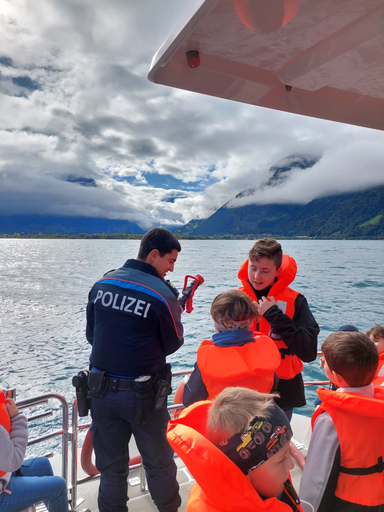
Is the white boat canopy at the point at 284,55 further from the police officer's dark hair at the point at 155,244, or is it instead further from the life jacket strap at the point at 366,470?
the life jacket strap at the point at 366,470

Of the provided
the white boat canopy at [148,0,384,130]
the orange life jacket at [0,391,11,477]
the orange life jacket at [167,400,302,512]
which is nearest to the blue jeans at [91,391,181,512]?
the orange life jacket at [0,391,11,477]

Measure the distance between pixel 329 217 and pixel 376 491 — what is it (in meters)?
214

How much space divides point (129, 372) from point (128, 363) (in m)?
0.06

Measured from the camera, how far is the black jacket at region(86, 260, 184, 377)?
7.05ft

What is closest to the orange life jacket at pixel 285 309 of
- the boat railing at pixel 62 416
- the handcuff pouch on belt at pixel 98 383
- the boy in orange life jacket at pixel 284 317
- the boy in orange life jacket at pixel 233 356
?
the boy in orange life jacket at pixel 284 317

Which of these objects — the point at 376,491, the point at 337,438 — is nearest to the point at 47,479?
the point at 337,438

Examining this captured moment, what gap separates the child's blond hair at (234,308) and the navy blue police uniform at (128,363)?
37 centimetres

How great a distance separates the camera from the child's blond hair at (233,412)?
1138 millimetres

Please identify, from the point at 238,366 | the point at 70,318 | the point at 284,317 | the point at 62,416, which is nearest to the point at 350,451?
the point at 238,366

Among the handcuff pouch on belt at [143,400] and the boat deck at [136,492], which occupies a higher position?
the handcuff pouch on belt at [143,400]

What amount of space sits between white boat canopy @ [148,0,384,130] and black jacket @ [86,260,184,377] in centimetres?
118

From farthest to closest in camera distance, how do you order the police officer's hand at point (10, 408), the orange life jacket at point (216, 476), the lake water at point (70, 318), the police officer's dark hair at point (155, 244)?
the lake water at point (70, 318)
the police officer's dark hair at point (155, 244)
the police officer's hand at point (10, 408)
the orange life jacket at point (216, 476)

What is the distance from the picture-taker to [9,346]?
12664 millimetres

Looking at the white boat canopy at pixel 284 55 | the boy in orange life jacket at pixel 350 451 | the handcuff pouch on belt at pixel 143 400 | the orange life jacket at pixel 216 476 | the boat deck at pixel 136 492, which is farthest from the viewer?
the boat deck at pixel 136 492
